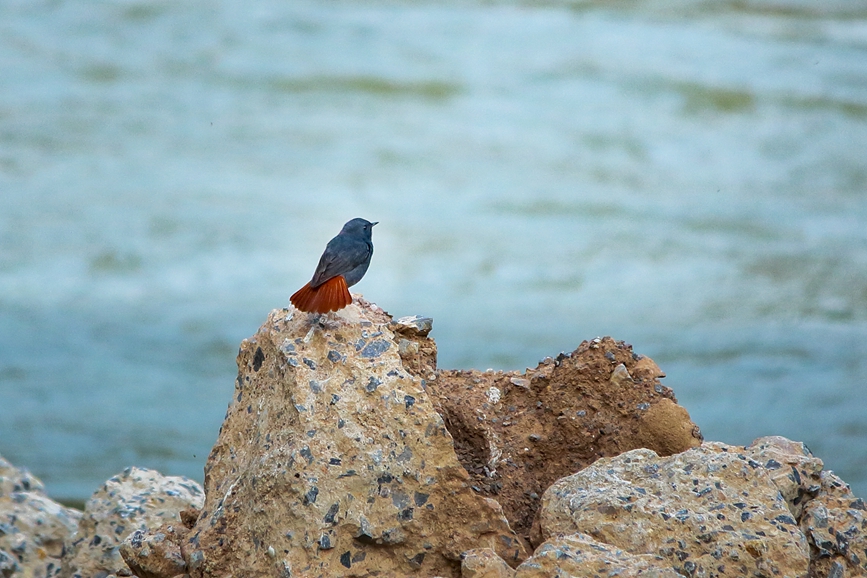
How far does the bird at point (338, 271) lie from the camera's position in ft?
16.8

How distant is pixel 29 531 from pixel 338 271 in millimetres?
4705

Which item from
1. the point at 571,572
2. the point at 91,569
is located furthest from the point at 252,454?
the point at 91,569

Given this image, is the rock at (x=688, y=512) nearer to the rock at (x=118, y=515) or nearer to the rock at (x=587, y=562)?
the rock at (x=587, y=562)

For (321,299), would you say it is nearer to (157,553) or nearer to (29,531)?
(157,553)

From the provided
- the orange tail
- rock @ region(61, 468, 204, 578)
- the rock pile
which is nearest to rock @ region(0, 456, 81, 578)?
rock @ region(61, 468, 204, 578)

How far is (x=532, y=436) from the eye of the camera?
5.54m

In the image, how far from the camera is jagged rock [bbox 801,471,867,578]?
16.2 ft

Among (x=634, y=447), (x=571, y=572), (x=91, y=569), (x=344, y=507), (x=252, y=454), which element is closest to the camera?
(x=571, y=572)

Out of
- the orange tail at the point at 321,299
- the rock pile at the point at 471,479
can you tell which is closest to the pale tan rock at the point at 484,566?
the rock pile at the point at 471,479

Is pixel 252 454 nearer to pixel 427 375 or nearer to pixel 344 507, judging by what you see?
pixel 344 507

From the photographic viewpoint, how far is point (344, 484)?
476cm

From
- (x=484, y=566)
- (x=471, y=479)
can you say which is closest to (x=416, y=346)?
(x=471, y=479)

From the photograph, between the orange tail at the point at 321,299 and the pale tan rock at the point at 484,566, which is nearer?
the pale tan rock at the point at 484,566

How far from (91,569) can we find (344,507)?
3345mm
